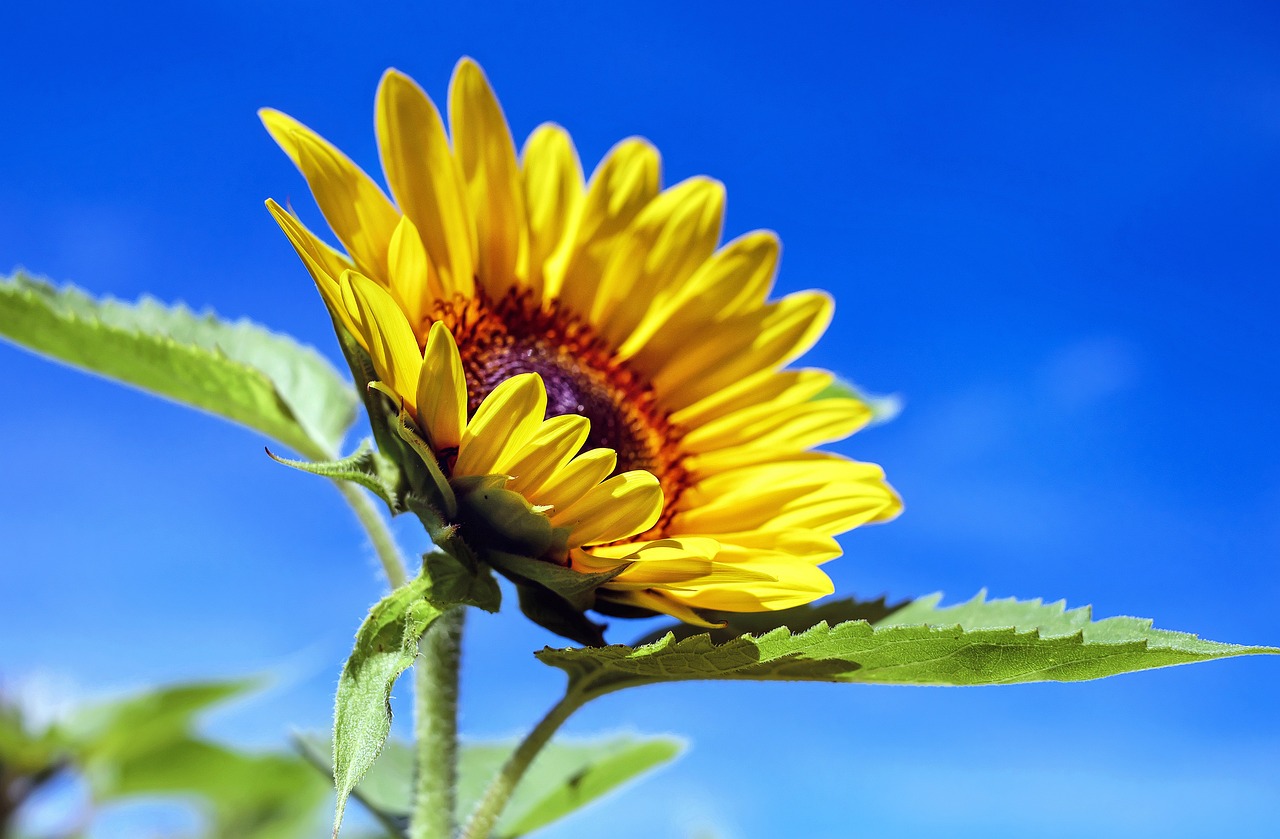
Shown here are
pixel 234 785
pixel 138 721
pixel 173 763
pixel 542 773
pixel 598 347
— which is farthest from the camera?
pixel 234 785

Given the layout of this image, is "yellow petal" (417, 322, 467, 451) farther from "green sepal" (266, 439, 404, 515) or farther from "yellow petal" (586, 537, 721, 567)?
"yellow petal" (586, 537, 721, 567)

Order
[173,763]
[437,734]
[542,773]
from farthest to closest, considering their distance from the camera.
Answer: [173,763]
[542,773]
[437,734]

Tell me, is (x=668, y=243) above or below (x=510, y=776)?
above

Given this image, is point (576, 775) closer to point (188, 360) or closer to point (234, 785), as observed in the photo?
point (188, 360)

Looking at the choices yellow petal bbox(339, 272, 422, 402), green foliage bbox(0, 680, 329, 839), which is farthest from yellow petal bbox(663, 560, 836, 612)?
green foliage bbox(0, 680, 329, 839)

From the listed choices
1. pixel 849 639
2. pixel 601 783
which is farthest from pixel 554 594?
pixel 601 783

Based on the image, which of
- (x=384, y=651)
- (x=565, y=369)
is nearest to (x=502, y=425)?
(x=384, y=651)

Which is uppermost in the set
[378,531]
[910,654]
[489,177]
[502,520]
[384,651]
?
[489,177]
